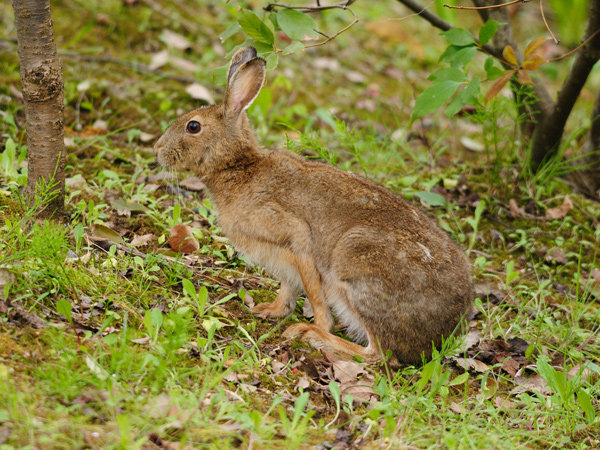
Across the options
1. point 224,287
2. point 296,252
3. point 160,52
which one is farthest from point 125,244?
point 160,52

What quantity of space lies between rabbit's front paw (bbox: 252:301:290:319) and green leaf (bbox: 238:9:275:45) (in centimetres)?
195

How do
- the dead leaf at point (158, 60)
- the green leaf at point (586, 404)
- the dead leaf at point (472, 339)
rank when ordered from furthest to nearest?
the dead leaf at point (158, 60) < the dead leaf at point (472, 339) < the green leaf at point (586, 404)

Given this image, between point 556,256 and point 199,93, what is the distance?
413cm

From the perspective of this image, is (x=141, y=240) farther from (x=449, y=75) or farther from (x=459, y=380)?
(x=449, y=75)

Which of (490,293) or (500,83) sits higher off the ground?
(500,83)

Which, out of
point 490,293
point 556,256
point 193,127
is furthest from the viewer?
point 556,256

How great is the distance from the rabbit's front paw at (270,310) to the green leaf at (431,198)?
2.05m

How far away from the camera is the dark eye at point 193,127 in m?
5.29

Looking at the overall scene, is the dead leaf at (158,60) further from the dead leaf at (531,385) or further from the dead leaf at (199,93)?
the dead leaf at (531,385)

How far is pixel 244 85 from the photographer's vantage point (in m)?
5.24

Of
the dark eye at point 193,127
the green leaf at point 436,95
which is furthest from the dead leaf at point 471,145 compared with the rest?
the dark eye at point 193,127

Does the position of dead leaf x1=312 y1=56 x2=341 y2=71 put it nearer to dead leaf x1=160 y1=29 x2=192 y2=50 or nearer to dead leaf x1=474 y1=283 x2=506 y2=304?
dead leaf x1=160 y1=29 x2=192 y2=50

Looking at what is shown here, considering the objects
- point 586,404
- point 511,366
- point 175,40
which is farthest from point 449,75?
point 175,40

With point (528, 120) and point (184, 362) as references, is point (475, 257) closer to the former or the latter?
point (528, 120)
